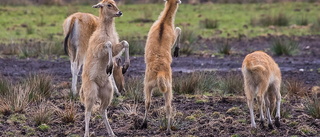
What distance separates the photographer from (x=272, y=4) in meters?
32.5

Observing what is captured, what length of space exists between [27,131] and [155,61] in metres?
2.09

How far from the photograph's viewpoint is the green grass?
23359 mm

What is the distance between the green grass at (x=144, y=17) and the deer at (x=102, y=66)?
1107 cm

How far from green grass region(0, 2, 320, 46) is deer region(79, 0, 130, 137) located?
11067mm

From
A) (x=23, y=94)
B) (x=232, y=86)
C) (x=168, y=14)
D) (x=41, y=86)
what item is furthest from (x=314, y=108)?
(x=41, y=86)

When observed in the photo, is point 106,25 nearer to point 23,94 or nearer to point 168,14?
point 168,14

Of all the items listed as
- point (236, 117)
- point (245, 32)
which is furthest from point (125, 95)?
point (245, 32)

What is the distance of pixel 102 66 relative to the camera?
374 inches

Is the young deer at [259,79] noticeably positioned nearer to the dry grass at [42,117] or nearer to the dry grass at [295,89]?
the dry grass at [295,89]

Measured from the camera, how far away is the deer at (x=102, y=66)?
9.23 m

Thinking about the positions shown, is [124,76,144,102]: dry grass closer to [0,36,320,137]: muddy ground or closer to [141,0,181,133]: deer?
[0,36,320,137]: muddy ground

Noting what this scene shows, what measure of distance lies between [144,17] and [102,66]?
17.8 m

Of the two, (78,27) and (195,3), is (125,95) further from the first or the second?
(195,3)

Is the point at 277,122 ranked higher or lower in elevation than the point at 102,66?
lower
